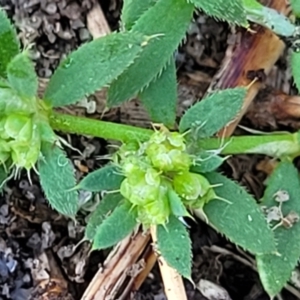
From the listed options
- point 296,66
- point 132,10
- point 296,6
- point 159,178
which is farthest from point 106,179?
point 296,6

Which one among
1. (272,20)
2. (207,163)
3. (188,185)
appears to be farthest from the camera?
(272,20)

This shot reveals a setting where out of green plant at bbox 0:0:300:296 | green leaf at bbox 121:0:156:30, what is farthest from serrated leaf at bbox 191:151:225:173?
green leaf at bbox 121:0:156:30

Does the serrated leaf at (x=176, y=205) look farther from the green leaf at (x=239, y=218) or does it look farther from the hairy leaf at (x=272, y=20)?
the hairy leaf at (x=272, y=20)

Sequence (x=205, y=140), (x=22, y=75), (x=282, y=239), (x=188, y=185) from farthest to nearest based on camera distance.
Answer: (x=282, y=239) → (x=205, y=140) → (x=188, y=185) → (x=22, y=75)

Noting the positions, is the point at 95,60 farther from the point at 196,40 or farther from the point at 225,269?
the point at 225,269

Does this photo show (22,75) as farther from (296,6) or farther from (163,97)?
(296,6)

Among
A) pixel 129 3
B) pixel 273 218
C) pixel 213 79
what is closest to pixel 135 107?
pixel 213 79

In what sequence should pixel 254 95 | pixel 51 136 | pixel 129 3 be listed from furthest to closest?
pixel 254 95
pixel 129 3
pixel 51 136

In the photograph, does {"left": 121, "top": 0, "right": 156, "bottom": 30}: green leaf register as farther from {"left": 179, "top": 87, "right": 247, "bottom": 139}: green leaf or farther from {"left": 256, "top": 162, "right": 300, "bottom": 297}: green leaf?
{"left": 256, "top": 162, "right": 300, "bottom": 297}: green leaf

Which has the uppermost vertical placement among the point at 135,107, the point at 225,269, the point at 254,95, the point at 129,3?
the point at 129,3
